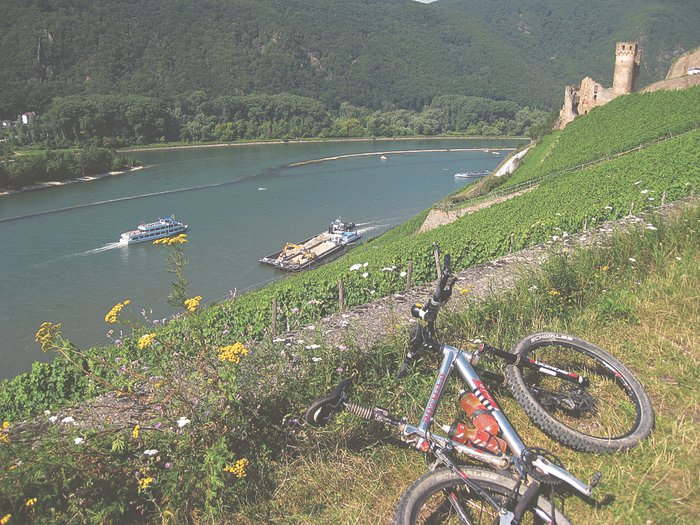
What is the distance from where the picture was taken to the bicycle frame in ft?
8.30

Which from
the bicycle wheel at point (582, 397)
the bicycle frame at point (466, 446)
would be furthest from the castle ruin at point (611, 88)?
the bicycle frame at point (466, 446)

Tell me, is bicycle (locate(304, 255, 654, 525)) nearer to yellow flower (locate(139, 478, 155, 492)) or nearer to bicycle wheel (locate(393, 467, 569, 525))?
bicycle wheel (locate(393, 467, 569, 525))

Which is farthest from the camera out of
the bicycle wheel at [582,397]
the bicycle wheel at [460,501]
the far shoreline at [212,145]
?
the far shoreline at [212,145]

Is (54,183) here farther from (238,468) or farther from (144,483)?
(238,468)

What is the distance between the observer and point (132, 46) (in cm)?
13062

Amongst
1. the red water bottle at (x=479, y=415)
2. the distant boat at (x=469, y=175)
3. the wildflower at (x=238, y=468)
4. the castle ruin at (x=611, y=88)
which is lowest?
the distant boat at (x=469, y=175)

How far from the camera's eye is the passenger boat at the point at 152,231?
33.5 m

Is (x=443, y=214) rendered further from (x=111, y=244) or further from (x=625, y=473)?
(x=625, y=473)

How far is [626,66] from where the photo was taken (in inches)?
1558

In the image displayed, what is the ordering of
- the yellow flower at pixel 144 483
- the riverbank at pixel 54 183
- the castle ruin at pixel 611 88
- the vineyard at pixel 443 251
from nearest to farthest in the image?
the yellow flower at pixel 144 483 < the vineyard at pixel 443 251 < the castle ruin at pixel 611 88 < the riverbank at pixel 54 183

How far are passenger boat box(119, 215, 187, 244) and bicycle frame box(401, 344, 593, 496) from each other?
32.7 m

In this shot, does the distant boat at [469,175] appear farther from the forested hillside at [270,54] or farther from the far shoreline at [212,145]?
the forested hillside at [270,54]

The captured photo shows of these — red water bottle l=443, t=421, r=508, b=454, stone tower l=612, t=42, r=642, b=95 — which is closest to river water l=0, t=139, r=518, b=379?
red water bottle l=443, t=421, r=508, b=454

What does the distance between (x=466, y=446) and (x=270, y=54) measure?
155 metres
